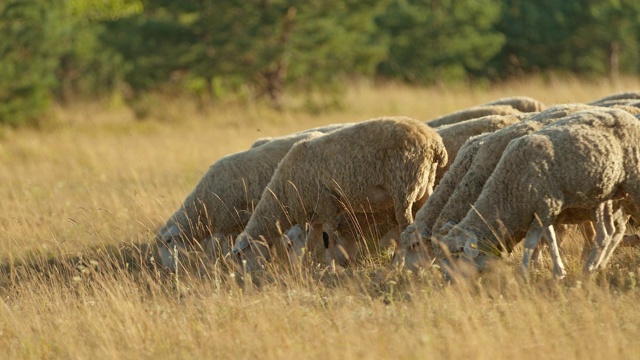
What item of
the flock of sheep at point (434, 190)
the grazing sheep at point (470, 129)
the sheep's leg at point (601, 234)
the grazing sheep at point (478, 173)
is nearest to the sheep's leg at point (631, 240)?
the flock of sheep at point (434, 190)

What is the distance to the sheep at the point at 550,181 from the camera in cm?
Answer: 653

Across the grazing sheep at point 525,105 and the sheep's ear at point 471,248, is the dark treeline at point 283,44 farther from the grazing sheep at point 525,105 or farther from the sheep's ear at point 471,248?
the sheep's ear at point 471,248

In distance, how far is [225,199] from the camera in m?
9.73

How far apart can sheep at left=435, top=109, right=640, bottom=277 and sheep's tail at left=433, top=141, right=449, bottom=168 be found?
1.29 meters

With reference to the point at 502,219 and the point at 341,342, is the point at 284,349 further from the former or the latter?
the point at 502,219

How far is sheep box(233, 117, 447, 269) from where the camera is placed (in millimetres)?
8102

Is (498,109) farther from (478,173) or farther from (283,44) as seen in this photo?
(283,44)

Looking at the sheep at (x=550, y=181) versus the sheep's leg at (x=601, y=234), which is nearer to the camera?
the sheep at (x=550, y=181)

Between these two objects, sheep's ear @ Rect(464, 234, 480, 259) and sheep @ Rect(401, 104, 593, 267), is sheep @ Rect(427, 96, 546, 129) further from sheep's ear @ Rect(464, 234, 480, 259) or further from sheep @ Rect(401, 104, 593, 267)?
sheep's ear @ Rect(464, 234, 480, 259)

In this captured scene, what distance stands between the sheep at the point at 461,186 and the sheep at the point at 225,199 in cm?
230

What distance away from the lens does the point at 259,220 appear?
881 centimetres

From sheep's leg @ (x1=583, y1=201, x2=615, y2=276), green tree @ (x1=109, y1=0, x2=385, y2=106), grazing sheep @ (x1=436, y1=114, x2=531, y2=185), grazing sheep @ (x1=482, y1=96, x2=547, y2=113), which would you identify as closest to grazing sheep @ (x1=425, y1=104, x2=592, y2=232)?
sheep's leg @ (x1=583, y1=201, x2=615, y2=276)

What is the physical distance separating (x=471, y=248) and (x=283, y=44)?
18.6 m

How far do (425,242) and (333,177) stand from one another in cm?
144
